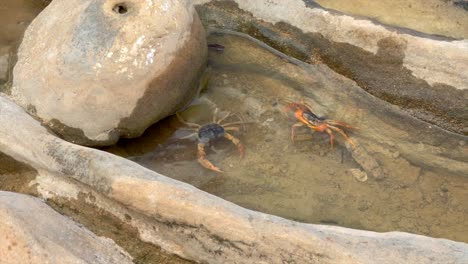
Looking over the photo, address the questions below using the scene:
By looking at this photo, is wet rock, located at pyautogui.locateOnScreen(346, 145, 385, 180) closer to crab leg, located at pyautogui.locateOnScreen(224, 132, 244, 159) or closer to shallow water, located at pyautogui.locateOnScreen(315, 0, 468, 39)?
crab leg, located at pyautogui.locateOnScreen(224, 132, 244, 159)

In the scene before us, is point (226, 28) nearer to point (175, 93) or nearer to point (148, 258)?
point (175, 93)

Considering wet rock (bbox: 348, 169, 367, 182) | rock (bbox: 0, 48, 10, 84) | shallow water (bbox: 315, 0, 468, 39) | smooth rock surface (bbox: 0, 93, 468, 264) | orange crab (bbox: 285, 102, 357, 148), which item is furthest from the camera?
shallow water (bbox: 315, 0, 468, 39)

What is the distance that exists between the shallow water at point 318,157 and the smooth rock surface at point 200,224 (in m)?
0.72

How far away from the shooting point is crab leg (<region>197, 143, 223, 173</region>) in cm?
379

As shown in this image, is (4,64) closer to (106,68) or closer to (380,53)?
(106,68)

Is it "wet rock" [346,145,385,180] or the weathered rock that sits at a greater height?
the weathered rock

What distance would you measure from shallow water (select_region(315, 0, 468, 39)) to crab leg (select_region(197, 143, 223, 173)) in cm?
179

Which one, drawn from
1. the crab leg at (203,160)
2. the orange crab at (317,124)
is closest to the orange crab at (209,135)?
the crab leg at (203,160)

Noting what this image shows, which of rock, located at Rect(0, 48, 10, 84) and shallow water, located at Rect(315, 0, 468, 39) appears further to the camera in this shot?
shallow water, located at Rect(315, 0, 468, 39)

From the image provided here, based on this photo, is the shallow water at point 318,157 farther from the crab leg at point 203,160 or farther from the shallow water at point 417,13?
the shallow water at point 417,13

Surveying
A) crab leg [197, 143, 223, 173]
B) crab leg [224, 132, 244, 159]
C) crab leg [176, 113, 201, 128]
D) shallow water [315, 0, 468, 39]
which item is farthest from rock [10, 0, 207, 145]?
shallow water [315, 0, 468, 39]

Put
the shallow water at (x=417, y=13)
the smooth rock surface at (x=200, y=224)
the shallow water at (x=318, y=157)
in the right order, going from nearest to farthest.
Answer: the smooth rock surface at (x=200, y=224) < the shallow water at (x=318, y=157) < the shallow water at (x=417, y=13)

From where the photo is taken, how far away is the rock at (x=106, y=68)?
11.7ft

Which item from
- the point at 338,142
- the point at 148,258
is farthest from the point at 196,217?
the point at 338,142
